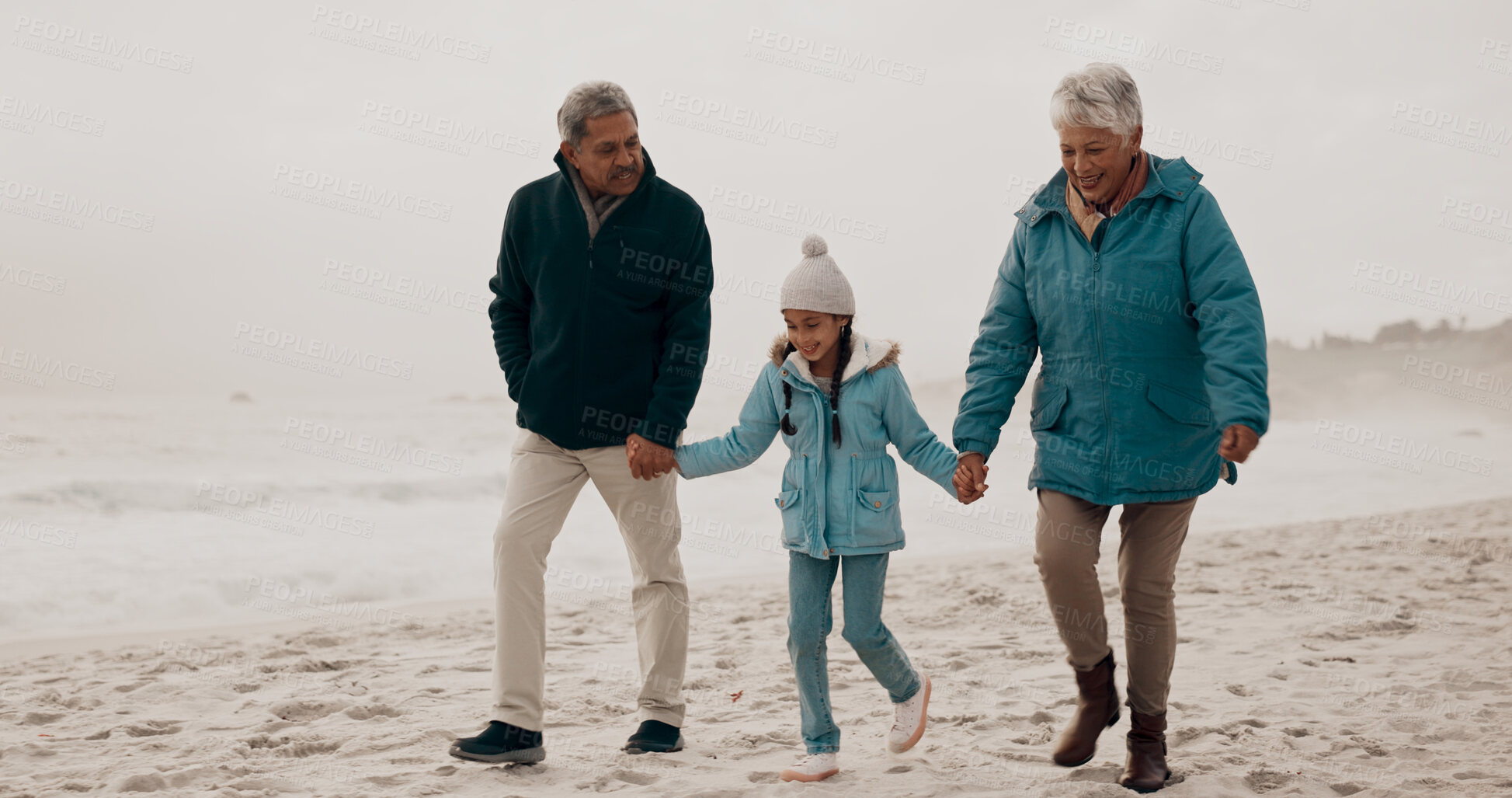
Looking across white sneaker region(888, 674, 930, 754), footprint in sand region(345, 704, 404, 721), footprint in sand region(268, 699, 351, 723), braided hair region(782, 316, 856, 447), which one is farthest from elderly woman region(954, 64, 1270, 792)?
footprint in sand region(268, 699, 351, 723)

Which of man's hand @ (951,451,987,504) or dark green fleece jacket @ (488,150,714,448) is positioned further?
dark green fleece jacket @ (488,150,714,448)

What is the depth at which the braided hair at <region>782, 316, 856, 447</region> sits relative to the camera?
303 centimetres

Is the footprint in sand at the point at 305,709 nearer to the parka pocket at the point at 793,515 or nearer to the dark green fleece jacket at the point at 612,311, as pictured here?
the dark green fleece jacket at the point at 612,311

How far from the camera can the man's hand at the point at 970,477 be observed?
9.56 ft

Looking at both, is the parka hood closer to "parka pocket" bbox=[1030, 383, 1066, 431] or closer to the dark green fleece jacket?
"parka pocket" bbox=[1030, 383, 1066, 431]

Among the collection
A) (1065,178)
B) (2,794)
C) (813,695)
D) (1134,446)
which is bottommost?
(2,794)

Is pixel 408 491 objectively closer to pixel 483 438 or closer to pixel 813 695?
pixel 483 438

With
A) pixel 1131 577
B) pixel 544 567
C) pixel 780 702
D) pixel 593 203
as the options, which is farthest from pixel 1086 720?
pixel 593 203

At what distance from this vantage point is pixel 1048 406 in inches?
117

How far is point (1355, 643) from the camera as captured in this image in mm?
4934

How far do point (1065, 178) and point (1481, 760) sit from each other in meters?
2.22

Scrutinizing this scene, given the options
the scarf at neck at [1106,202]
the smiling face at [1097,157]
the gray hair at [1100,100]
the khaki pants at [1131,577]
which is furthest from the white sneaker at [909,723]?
the gray hair at [1100,100]

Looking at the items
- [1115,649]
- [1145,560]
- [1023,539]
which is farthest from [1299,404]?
[1145,560]

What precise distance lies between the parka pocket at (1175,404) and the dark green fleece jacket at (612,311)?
1.37 meters
